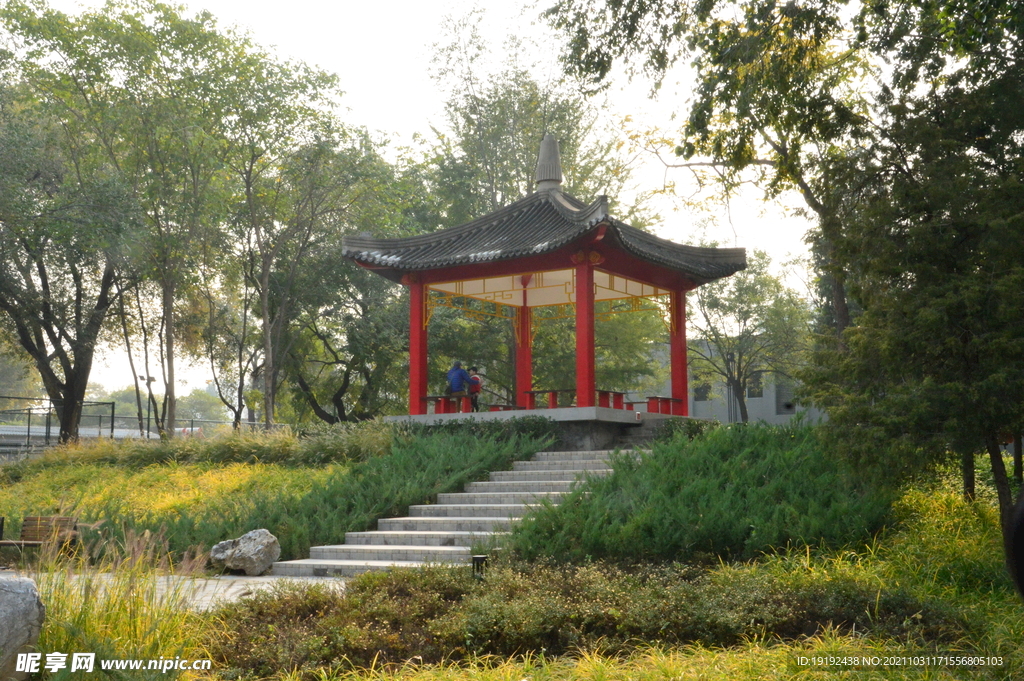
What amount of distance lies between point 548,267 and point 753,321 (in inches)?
675

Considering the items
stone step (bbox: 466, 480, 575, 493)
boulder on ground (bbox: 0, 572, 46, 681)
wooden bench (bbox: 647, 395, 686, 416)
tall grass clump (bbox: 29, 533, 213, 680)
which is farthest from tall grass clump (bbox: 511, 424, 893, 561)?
wooden bench (bbox: 647, 395, 686, 416)

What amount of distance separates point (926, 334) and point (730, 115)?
13.2 ft

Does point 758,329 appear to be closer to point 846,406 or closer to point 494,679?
point 846,406

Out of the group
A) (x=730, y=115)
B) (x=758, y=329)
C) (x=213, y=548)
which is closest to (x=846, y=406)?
(x=730, y=115)

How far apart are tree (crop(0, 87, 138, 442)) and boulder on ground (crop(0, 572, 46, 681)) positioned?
17.6 metres

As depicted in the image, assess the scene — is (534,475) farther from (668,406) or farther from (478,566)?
(478,566)

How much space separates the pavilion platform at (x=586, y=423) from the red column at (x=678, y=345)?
1.97 metres

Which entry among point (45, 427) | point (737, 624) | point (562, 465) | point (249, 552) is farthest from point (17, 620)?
point (45, 427)

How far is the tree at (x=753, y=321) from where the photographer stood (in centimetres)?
3209

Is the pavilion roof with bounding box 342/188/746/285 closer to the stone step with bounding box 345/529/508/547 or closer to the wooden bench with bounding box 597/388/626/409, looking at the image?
the wooden bench with bounding box 597/388/626/409

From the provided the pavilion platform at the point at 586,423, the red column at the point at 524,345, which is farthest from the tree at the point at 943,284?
the red column at the point at 524,345

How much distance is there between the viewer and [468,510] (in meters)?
12.9

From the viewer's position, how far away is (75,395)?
83.5ft

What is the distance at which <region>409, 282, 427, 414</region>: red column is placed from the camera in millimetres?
18656
